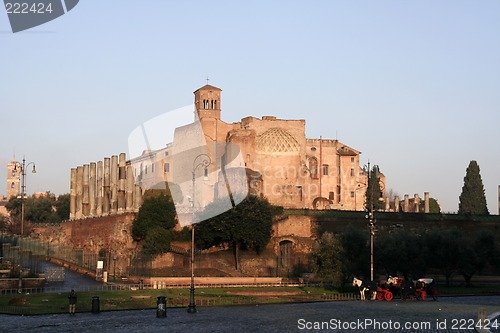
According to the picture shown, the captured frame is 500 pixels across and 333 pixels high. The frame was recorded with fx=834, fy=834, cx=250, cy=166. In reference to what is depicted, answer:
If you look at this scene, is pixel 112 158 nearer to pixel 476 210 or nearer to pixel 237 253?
pixel 237 253

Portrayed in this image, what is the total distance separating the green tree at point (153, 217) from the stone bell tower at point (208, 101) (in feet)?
67.1

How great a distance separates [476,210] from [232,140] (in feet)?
76.3

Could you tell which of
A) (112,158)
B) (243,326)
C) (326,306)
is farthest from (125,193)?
(243,326)

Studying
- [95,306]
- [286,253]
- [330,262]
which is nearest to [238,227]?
[286,253]

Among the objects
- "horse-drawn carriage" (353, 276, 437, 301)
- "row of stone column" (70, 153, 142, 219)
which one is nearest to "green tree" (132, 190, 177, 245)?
"row of stone column" (70, 153, 142, 219)

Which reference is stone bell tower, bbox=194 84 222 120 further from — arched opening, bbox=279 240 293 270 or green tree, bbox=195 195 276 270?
green tree, bbox=195 195 276 270

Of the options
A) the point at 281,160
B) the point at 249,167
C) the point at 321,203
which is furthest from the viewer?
the point at 321,203

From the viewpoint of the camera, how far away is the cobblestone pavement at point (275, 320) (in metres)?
21.7

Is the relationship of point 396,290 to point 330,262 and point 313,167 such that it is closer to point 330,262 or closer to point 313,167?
point 330,262

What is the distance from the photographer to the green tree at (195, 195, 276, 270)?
2224 inches

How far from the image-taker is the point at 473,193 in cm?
7694

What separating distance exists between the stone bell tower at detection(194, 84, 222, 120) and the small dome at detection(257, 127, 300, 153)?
17.8 ft

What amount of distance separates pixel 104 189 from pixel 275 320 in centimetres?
4598

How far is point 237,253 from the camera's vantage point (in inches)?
2254
